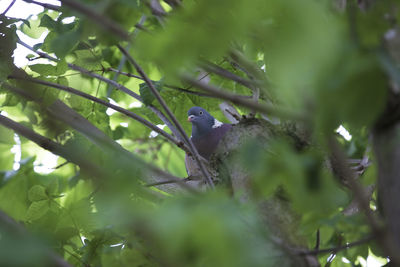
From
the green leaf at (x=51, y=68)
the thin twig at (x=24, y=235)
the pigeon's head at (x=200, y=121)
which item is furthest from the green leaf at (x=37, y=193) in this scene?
the pigeon's head at (x=200, y=121)

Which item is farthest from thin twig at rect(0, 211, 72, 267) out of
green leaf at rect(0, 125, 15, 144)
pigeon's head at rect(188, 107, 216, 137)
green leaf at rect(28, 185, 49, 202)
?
pigeon's head at rect(188, 107, 216, 137)

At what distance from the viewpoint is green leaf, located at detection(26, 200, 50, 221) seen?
1827mm

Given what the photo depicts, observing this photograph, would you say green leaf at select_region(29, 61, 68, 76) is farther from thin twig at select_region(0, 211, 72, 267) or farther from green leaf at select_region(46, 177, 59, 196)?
thin twig at select_region(0, 211, 72, 267)

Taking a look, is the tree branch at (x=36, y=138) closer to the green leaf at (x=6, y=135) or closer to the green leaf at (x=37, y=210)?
the green leaf at (x=37, y=210)

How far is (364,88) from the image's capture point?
669 mm

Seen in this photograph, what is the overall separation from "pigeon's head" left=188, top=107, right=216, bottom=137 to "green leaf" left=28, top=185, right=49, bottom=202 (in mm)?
1310

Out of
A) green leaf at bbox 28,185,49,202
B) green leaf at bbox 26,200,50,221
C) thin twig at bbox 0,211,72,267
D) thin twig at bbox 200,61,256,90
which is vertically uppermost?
thin twig at bbox 200,61,256,90

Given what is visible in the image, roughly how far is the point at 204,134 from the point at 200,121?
1.04 feet

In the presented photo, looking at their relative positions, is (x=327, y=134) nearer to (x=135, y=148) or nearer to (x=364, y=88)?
(x=364, y=88)

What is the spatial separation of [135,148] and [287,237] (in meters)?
2.09

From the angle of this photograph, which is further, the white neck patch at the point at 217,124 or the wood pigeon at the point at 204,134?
the white neck patch at the point at 217,124

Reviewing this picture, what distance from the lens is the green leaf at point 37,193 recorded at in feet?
5.91

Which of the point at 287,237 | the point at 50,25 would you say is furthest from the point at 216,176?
the point at 50,25

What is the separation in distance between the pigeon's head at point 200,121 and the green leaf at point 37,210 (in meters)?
1.31
